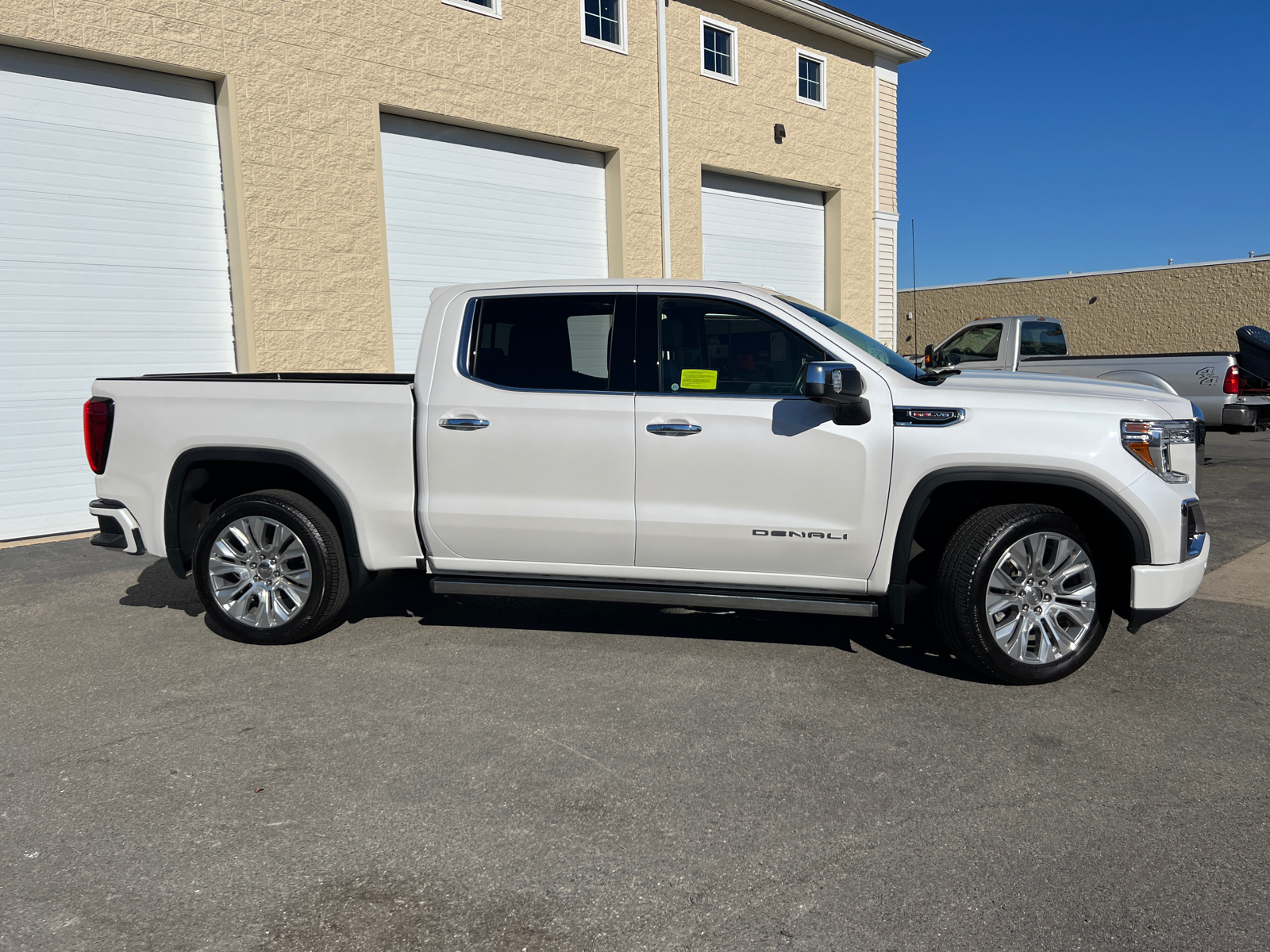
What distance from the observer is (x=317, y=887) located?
2.86 m

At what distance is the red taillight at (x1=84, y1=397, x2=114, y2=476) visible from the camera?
17.4 ft

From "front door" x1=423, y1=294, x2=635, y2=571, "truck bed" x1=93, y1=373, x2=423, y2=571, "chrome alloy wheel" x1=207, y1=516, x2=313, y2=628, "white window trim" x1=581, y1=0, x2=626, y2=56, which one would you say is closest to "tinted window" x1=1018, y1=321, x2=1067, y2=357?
"white window trim" x1=581, y1=0, x2=626, y2=56

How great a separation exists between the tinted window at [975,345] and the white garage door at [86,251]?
389 inches

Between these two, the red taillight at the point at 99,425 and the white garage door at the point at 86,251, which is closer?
the red taillight at the point at 99,425

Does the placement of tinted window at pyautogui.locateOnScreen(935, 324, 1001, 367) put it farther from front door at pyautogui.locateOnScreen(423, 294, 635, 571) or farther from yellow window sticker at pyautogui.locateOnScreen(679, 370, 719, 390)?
front door at pyautogui.locateOnScreen(423, 294, 635, 571)

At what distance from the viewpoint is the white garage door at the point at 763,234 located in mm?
14664

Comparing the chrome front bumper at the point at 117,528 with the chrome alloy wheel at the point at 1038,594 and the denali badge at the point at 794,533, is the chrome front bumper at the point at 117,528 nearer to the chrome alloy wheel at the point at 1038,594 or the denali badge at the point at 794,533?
the denali badge at the point at 794,533

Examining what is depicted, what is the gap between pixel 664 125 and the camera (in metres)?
13.4

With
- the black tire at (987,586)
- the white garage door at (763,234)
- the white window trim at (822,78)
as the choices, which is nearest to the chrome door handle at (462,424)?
the black tire at (987,586)

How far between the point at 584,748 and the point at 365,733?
952 mm

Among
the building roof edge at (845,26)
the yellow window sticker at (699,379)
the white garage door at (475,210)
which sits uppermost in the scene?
the building roof edge at (845,26)

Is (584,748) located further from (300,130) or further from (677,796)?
(300,130)

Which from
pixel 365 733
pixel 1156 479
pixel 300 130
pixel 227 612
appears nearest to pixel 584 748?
pixel 365 733

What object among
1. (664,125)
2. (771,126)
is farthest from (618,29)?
(771,126)
